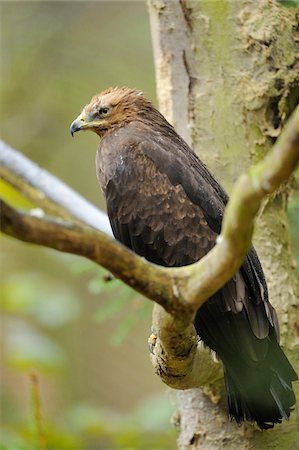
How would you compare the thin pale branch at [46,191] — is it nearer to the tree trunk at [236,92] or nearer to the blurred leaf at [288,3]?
the tree trunk at [236,92]

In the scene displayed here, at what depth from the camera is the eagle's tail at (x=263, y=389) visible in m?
3.81

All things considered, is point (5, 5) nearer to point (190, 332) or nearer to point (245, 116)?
point (245, 116)

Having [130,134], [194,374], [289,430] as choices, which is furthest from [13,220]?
[289,430]

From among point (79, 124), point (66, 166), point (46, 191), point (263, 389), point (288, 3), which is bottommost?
point (263, 389)

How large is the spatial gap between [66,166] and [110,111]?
4.29 m

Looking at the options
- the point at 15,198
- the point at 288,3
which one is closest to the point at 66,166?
the point at 15,198

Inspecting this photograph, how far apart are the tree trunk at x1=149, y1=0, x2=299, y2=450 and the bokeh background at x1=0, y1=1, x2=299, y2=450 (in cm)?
173

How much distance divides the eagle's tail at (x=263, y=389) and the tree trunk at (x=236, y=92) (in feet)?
1.49

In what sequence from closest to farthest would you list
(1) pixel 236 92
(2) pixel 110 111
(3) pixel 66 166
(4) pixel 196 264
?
1. (4) pixel 196 264
2. (1) pixel 236 92
3. (2) pixel 110 111
4. (3) pixel 66 166

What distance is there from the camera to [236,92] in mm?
4562

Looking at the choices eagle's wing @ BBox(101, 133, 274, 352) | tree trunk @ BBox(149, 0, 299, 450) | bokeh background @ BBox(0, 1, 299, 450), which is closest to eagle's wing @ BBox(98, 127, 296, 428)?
eagle's wing @ BBox(101, 133, 274, 352)

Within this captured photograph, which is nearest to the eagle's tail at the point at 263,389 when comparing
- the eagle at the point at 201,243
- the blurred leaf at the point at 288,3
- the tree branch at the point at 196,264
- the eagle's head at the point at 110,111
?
the eagle at the point at 201,243

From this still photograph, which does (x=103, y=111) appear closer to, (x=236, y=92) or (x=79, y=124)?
(x=79, y=124)

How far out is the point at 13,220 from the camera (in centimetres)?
239
